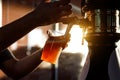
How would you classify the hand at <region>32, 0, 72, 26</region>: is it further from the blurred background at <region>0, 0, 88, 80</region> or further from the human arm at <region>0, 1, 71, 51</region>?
the blurred background at <region>0, 0, 88, 80</region>

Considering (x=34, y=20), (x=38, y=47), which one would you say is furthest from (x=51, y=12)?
(x=38, y=47)

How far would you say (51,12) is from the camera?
739 mm

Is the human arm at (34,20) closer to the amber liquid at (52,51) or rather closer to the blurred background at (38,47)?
the amber liquid at (52,51)

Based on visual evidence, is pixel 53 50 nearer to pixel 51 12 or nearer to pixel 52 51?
pixel 52 51

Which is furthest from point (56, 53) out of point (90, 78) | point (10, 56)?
point (10, 56)

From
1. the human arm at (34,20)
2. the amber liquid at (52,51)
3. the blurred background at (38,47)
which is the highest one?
the human arm at (34,20)

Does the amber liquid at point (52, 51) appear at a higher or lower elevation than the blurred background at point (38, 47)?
higher

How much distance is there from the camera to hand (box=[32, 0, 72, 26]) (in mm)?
732

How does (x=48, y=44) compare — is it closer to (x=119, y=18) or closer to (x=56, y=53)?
(x=56, y=53)

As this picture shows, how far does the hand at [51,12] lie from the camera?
732 mm

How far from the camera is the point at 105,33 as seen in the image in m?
0.69

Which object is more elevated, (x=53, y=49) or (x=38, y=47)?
(x=53, y=49)

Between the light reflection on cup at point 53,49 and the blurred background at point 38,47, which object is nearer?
the light reflection on cup at point 53,49

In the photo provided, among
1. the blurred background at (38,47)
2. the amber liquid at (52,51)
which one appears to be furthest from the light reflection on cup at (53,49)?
the blurred background at (38,47)
